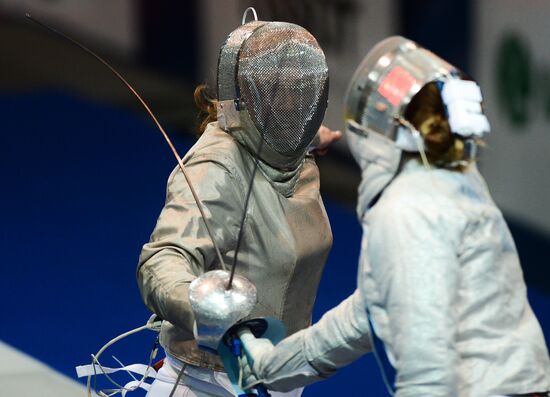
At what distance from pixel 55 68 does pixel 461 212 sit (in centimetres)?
689

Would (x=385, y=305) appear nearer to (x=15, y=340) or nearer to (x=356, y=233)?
(x=15, y=340)

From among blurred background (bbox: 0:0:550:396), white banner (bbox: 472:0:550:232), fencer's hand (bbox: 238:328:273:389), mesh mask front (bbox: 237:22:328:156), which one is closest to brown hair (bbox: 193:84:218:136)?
blurred background (bbox: 0:0:550:396)

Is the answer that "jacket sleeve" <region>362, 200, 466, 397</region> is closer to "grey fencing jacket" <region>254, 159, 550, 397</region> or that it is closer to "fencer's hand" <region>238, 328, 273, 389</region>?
"grey fencing jacket" <region>254, 159, 550, 397</region>

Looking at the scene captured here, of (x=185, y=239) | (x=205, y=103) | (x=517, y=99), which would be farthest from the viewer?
(x=517, y=99)

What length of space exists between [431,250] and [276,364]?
40 centimetres

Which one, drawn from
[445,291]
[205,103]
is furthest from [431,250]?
[205,103]

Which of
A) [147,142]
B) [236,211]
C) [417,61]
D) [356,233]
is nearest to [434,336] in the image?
[417,61]

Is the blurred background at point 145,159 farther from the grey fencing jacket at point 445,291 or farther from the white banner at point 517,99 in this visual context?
the grey fencing jacket at point 445,291

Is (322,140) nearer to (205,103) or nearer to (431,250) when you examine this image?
(205,103)

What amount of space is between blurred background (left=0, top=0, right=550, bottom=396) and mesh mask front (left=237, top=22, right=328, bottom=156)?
259mm

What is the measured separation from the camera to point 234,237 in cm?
256

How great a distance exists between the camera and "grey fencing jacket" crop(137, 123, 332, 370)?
246cm

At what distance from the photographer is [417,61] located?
83.7 inches

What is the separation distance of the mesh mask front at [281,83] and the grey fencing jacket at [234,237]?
5 centimetres
